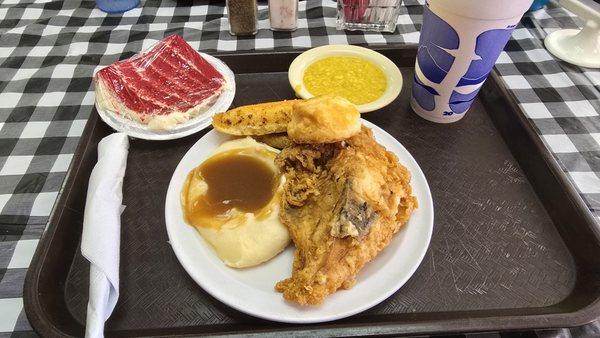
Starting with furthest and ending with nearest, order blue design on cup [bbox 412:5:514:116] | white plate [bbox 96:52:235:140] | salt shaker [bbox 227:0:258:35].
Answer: salt shaker [bbox 227:0:258:35]
white plate [bbox 96:52:235:140]
blue design on cup [bbox 412:5:514:116]

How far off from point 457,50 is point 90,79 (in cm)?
234

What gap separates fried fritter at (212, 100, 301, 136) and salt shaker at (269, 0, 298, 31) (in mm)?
1356

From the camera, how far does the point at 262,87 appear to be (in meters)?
2.42

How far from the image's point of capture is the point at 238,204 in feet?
5.31

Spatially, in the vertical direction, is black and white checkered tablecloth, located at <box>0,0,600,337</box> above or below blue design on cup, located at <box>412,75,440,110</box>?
below

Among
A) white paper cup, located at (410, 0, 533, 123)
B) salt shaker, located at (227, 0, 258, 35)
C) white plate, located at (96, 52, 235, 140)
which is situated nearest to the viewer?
white paper cup, located at (410, 0, 533, 123)

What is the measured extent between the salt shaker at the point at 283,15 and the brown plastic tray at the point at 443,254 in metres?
1.30

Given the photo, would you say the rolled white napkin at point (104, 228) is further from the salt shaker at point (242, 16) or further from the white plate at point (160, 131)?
the salt shaker at point (242, 16)

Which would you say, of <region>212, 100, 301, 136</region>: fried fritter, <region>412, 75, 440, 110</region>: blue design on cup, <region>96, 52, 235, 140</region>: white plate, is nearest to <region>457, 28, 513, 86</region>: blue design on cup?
<region>412, 75, 440, 110</region>: blue design on cup

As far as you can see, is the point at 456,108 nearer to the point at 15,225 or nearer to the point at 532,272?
the point at 532,272

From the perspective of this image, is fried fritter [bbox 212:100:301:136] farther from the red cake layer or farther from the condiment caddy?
the condiment caddy

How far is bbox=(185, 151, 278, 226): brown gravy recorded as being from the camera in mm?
1600

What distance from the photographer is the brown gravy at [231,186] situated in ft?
5.25

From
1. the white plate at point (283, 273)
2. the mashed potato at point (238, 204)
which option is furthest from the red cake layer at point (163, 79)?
the white plate at point (283, 273)
